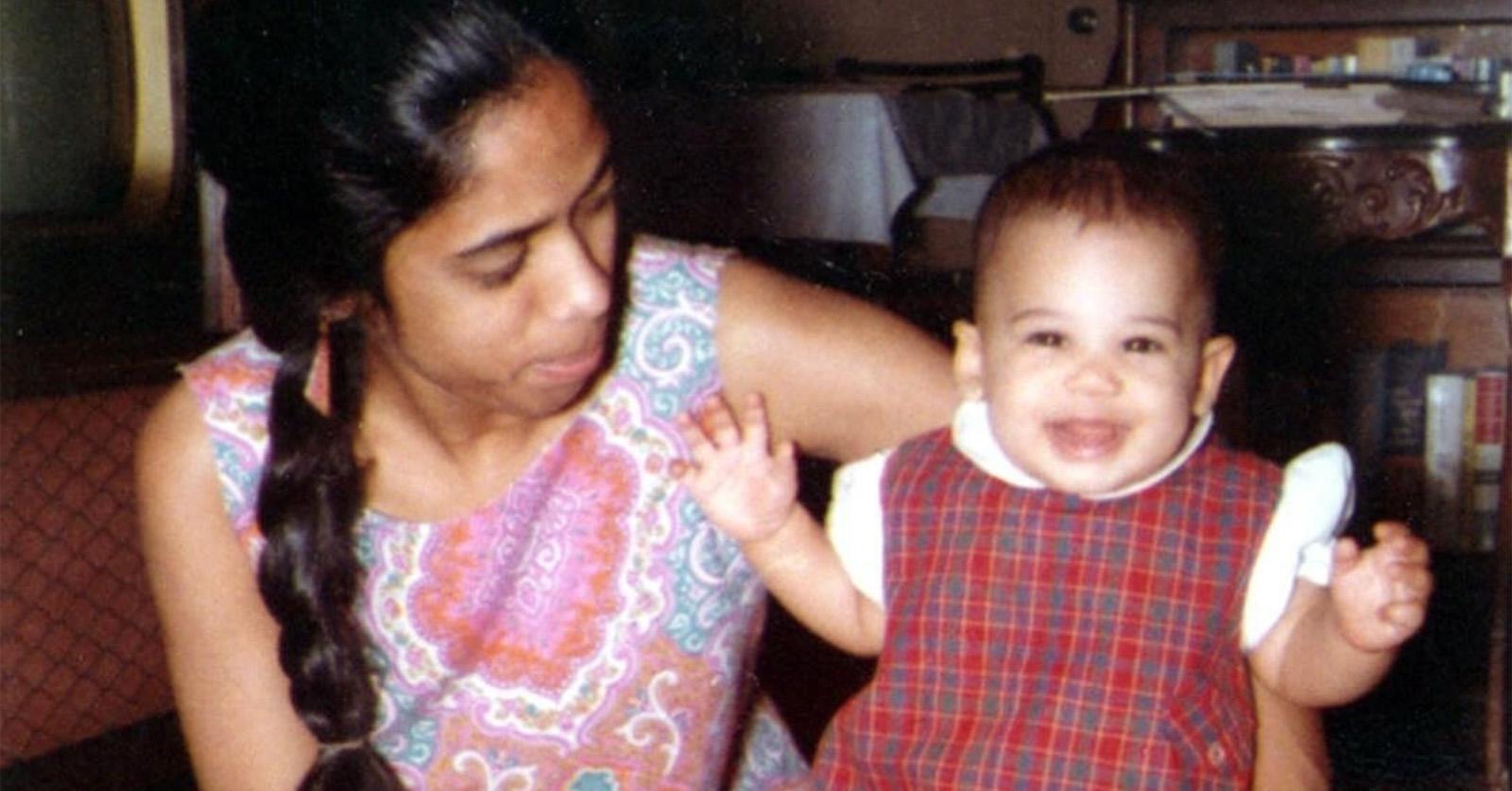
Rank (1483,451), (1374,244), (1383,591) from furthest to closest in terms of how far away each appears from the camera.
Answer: (1483,451)
(1374,244)
(1383,591)

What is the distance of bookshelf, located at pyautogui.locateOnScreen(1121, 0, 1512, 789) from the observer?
7.29 ft

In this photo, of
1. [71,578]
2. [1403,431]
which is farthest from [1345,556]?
[1403,431]

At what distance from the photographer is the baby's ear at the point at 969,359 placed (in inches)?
49.4

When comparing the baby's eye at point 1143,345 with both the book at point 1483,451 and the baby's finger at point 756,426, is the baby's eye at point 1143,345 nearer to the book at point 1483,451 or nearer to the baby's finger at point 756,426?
the baby's finger at point 756,426

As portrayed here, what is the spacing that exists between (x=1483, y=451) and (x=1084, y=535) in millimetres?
2650

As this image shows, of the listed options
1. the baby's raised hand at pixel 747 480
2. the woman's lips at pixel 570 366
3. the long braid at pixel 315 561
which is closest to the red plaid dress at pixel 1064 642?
the baby's raised hand at pixel 747 480

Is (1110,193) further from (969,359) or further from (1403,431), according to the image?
(1403,431)

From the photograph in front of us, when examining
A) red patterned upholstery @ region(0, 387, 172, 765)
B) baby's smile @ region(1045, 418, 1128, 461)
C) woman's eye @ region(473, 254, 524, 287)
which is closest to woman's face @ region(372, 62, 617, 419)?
woman's eye @ region(473, 254, 524, 287)

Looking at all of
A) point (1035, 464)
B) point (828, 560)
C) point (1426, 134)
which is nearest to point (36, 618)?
point (828, 560)

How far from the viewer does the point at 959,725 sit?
1.21 meters

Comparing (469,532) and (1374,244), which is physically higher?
(469,532)

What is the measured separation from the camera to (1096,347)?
1155mm

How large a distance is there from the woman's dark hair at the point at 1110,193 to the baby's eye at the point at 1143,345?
61mm

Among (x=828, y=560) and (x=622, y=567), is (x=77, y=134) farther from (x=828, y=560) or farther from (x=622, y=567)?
(x=828, y=560)
